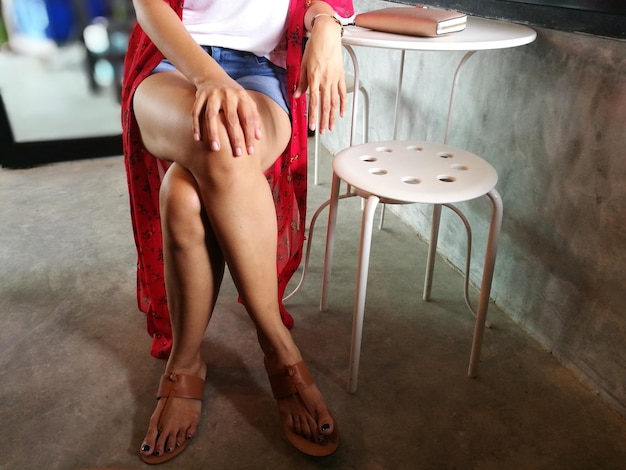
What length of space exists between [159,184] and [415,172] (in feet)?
1.87

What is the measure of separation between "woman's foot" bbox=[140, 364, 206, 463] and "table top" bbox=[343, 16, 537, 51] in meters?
0.81

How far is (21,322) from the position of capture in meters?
1.43

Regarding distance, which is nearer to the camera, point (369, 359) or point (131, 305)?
point (369, 359)

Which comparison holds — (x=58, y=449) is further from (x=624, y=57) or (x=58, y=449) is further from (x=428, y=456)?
(x=624, y=57)

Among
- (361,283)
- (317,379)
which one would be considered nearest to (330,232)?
(361,283)

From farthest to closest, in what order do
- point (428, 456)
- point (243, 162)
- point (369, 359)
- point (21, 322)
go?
point (21, 322) < point (369, 359) < point (428, 456) < point (243, 162)

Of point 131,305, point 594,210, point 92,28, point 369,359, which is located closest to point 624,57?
point 594,210

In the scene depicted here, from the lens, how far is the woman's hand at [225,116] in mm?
875

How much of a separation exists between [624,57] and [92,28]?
7.35ft

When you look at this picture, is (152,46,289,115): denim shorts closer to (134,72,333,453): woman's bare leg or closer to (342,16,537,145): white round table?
(134,72,333,453): woman's bare leg

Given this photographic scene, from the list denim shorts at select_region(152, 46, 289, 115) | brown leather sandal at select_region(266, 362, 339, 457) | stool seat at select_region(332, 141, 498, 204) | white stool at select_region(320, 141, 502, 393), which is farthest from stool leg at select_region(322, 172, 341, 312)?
brown leather sandal at select_region(266, 362, 339, 457)

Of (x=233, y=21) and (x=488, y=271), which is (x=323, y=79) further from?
(x=488, y=271)

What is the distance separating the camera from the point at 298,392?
3.62 feet

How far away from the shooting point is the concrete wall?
1097 mm
